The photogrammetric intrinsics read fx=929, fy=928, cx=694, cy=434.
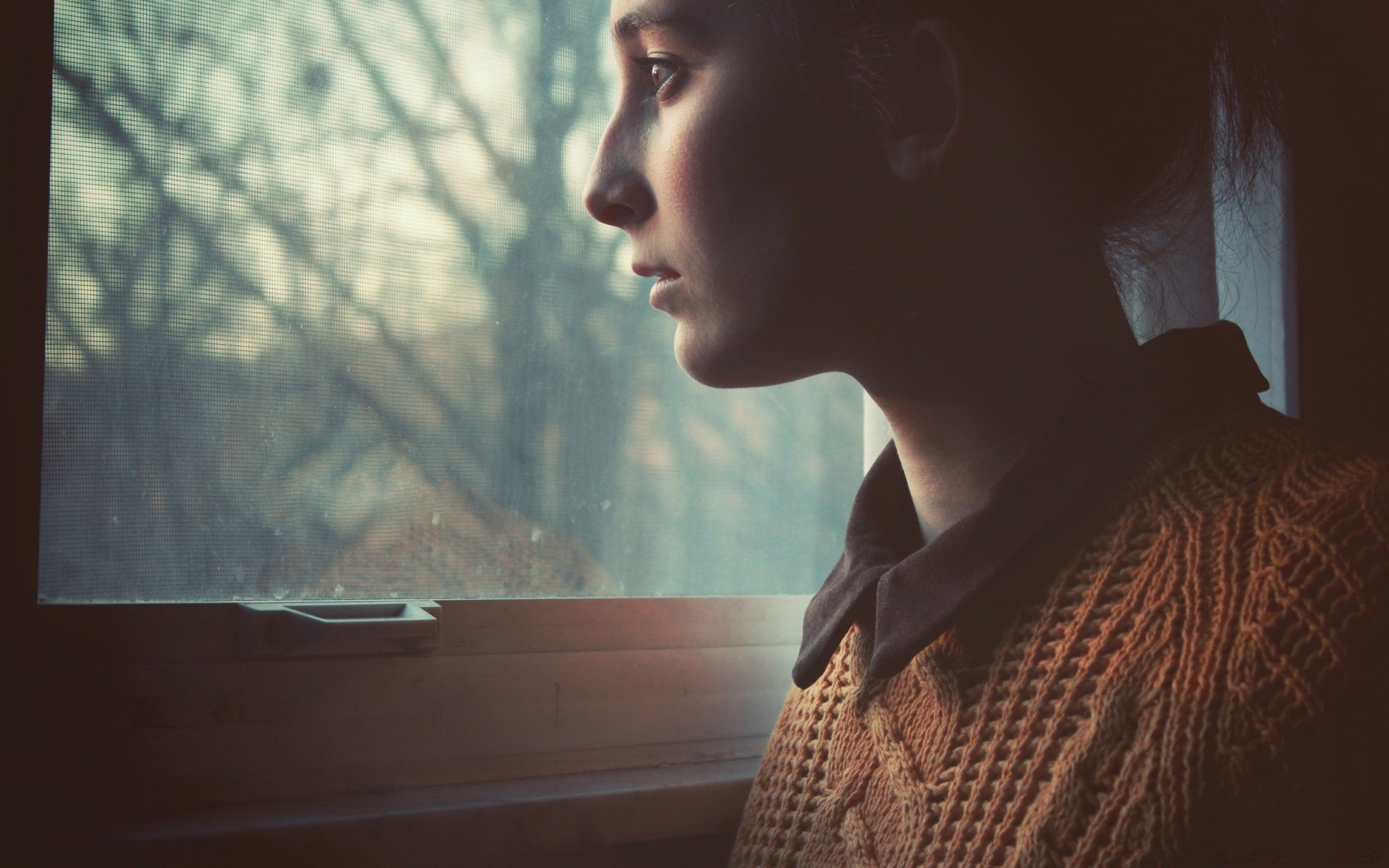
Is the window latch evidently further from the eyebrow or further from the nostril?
the eyebrow

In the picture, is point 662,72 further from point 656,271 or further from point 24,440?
point 24,440

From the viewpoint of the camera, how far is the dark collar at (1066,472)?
548 mm

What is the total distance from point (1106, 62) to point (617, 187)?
347 mm

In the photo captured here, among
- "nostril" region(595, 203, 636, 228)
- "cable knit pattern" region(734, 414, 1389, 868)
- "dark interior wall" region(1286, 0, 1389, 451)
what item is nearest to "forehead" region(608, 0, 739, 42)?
"nostril" region(595, 203, 636, 228)

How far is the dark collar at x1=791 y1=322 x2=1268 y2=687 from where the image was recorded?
55 centimetres

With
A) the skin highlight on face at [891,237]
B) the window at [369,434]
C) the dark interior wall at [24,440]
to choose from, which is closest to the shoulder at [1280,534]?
the skin highlight on face at [891,237]

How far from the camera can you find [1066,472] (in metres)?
0.55

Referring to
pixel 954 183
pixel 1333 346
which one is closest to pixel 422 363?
A: pixel 954 183

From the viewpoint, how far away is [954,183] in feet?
2.05

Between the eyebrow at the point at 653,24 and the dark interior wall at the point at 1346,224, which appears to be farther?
the dark interior wall at the point at 1346,224

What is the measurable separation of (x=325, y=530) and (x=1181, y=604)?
0.63 m

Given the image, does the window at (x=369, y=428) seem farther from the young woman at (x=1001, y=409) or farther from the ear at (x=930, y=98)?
the ear at (x=930, y=98)

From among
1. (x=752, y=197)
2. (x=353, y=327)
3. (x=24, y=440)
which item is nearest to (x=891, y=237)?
(x=752, y=197)

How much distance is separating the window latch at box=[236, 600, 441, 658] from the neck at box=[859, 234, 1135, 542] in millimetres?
421
